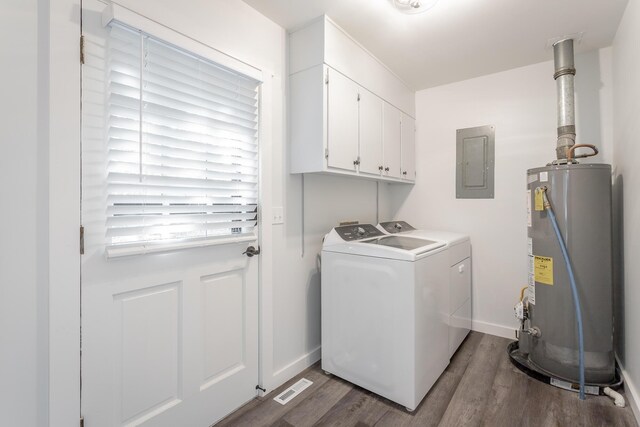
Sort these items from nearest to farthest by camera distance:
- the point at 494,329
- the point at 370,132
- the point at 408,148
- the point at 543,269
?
the point at 543,269
the point at 370,132
the point at 494,329
the point at 408,148

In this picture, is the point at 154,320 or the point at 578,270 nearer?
the point at 154,320

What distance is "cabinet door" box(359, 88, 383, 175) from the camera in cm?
237

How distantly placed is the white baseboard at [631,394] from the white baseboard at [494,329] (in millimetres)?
816

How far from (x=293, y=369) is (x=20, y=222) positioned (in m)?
1.77

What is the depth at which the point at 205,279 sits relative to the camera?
A: 5.55ft

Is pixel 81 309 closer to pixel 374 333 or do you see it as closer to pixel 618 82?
pixel 374 333

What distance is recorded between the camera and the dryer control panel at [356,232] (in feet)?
7.32

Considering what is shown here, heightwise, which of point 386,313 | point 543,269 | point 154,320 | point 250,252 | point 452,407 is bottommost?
point 452,407

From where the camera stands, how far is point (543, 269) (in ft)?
7.00

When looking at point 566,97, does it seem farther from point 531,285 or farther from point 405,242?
point 405,242

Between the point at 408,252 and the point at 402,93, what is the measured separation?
1.88 m

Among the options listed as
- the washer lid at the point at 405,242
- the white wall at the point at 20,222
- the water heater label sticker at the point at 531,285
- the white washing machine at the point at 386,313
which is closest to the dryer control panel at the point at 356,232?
the white washing machine at the point at 386,313

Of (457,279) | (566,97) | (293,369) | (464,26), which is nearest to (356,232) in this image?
(457,279)

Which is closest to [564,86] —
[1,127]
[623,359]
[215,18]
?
[623,359]
